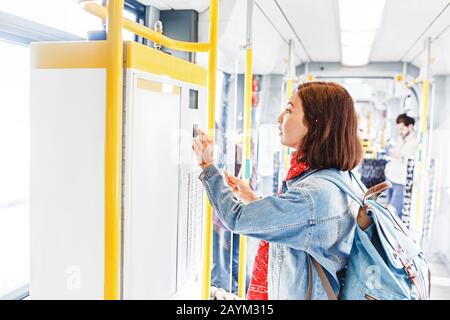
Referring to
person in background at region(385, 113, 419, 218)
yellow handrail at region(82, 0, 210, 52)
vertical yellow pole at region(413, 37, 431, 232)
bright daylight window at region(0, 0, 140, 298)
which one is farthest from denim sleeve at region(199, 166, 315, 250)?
person in background at region(385, 113, 419, 218)

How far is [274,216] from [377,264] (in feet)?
1.15

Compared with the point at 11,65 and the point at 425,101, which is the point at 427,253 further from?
the point at 11,65

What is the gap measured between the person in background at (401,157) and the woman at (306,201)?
396 cm

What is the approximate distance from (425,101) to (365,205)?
2.95 metres

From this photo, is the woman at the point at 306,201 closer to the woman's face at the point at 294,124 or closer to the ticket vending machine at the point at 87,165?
the woman's face at the point at 294,124

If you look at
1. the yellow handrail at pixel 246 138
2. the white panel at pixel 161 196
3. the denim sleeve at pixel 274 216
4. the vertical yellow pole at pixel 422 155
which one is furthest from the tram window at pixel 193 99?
the vertical yellow pole at pixel 422 155

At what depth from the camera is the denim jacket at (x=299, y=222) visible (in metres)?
1.32

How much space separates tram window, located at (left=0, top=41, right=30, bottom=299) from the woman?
614 millimetres

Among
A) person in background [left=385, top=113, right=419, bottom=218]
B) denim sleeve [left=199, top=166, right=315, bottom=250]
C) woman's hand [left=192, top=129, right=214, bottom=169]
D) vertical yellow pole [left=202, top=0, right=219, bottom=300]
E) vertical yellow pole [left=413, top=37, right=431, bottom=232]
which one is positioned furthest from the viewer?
person in background [left=385, top=113, right=419, bottom=218]

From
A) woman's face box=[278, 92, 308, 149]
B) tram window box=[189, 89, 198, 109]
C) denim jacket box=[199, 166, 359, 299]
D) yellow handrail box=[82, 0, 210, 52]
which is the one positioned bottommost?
denim jacket box=[199, 166, 359, 299]

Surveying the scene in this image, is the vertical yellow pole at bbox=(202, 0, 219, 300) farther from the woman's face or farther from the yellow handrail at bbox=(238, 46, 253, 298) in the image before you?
the yellow handrail at bbox=(238, 46, 253, 298)

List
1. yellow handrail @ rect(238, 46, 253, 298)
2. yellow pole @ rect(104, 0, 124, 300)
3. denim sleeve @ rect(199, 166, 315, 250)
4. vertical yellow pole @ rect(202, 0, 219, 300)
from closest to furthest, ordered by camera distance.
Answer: yellow pole @ rect(104, 0, 124, 300) → denim sleeve @ rect(199, 166, 315, 250) → vertical yellow pole @ rect(202, 0, 219, 300) → yellow handrail @ rect(238, 46, 253, 298)

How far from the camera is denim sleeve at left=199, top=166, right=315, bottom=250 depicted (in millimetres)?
1317

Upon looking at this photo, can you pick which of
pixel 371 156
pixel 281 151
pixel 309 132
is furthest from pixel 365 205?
pixel 371 156
